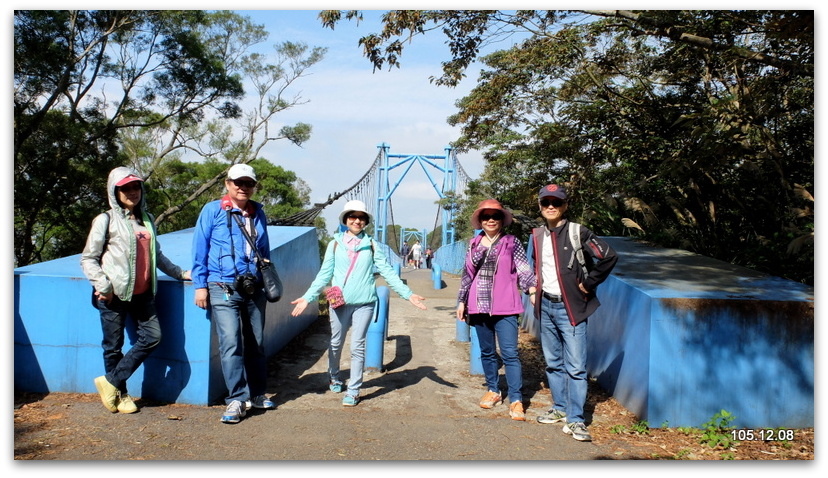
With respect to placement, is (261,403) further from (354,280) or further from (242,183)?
(242,183)

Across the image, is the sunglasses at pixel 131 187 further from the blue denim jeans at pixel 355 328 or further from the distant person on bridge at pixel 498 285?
the distant person on bridge at pixel 498 285

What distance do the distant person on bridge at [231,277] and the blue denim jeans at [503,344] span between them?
1.31 metres

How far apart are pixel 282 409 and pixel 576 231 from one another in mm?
1959

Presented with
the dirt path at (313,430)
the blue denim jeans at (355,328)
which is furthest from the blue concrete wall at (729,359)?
the blue denim jeans at (355,328)

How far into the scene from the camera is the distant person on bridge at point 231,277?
138 inches

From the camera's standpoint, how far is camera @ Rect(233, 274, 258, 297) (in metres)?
3.49

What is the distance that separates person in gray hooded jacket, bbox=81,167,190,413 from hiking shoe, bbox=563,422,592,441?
2249 mm

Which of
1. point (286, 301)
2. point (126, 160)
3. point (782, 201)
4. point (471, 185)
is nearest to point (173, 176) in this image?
point (126, 160)

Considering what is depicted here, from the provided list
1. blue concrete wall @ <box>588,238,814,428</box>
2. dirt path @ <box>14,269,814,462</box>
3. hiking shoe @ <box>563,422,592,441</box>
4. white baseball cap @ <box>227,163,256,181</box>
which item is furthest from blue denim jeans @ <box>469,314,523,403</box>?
white baseball cap @ <box>227,163,256,181</box>

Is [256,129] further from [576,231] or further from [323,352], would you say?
[576,231]

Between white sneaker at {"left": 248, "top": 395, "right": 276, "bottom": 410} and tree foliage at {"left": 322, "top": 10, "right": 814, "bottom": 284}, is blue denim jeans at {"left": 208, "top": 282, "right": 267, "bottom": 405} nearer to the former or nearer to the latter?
white sneaker at {"left": 248, "top": 395, "right": 276, "bottom": 410}

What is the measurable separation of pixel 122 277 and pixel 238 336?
67 cm

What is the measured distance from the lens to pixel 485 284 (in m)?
3.82

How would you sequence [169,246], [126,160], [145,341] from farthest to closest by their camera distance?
[126,160], [169,246], [145,341]
